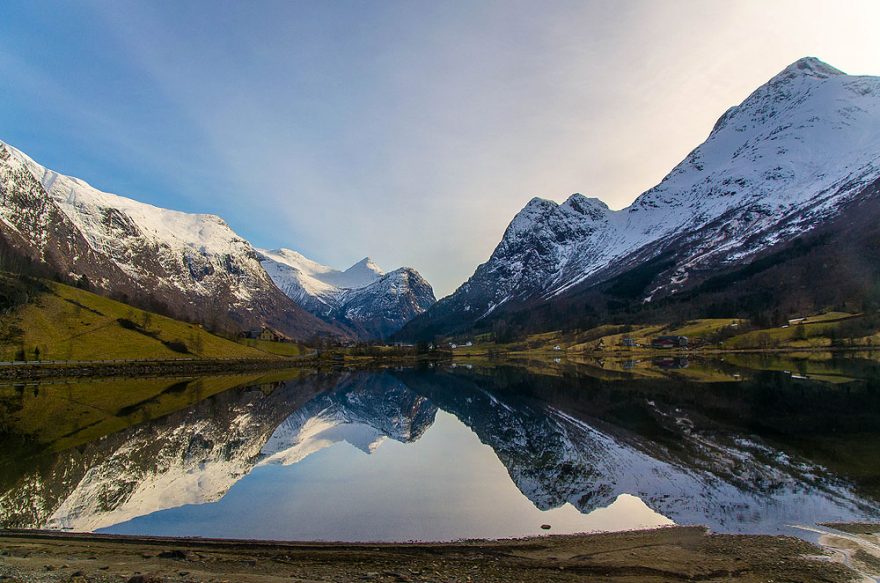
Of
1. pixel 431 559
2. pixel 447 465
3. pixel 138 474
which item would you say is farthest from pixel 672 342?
pixel 431 559

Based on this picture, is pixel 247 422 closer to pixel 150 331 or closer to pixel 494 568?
pixel 494 568

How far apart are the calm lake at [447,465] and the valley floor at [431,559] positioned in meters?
2.10

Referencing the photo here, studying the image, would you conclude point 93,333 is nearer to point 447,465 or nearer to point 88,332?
point 88,332

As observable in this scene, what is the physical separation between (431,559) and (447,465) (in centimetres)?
1991

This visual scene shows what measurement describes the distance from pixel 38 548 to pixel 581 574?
18.6m

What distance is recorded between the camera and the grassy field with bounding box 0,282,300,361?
10875 centimetres

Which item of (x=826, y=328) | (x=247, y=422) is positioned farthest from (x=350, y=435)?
(x=826, y=328)

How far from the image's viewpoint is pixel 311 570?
1694 centimetres

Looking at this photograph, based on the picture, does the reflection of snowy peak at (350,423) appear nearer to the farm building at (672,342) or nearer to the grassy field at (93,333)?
the grassy field at (93,333)

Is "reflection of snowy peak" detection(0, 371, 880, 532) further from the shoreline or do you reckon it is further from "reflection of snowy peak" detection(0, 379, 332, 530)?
the shoreline

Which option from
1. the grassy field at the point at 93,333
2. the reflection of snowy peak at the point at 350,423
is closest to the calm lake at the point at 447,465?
the reflection of snowy peak at the point at 350,423

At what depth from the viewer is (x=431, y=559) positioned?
18188mm

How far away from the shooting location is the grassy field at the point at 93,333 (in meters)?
109

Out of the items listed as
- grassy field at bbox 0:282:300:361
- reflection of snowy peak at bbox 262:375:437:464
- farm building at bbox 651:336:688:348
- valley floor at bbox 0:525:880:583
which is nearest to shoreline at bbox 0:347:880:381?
grassy field at bbox 0:282:300:361
